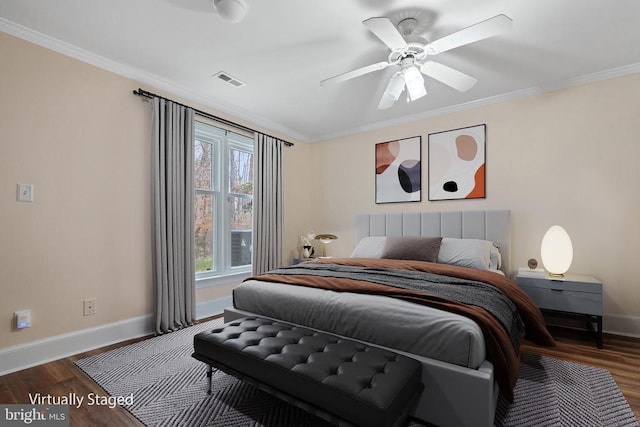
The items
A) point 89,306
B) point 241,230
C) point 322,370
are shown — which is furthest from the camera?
point 241,230

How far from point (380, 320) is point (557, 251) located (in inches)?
85.1

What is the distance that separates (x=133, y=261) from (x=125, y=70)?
1.76m

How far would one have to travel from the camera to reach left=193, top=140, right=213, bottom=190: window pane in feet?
11.4

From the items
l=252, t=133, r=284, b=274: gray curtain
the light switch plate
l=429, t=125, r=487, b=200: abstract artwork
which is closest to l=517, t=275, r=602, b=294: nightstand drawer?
l=429, t=125, r=487, b=200: abstract artwork

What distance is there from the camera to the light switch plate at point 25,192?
220cm

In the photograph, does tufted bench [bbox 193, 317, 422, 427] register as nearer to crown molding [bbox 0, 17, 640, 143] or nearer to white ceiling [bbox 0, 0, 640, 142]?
white ceiling [bbox 0, 0, 640, 142]

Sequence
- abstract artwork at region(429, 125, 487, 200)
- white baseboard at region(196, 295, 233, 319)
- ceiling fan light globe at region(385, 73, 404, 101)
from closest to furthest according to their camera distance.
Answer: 1. ceiling fan light globe at region(385, 73, 404, 101)
2. white baseboard at region(196, 295, 233, 319)
3. abstract artwork at region(429, 125, 487, 200)

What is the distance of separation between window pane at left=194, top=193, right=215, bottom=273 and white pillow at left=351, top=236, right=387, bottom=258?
1.76m

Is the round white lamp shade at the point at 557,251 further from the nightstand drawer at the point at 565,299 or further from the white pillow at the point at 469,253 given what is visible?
the white pillow at the point at 469,253

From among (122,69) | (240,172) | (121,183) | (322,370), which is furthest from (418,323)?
(122,69)

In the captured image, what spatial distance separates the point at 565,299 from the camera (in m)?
2.63

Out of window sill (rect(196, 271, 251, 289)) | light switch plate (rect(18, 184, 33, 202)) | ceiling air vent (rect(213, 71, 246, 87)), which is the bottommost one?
window sill (rect(196, 271, 251, 289))

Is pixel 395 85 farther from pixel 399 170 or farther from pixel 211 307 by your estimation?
pixel 211 307

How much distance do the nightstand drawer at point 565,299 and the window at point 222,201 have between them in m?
3.20
